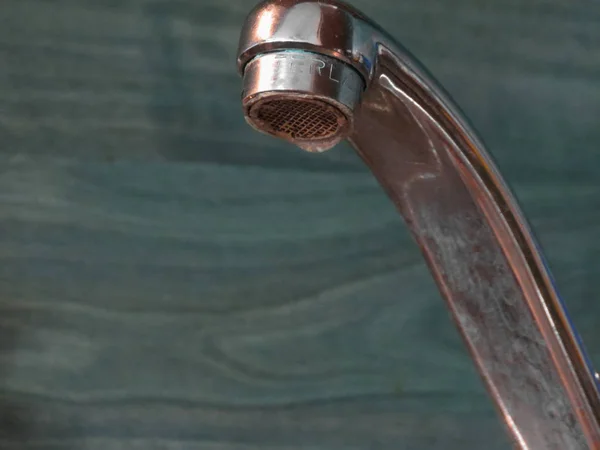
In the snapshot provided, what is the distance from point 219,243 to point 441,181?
286 mm

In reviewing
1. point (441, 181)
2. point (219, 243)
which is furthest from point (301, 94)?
point (219, 243)

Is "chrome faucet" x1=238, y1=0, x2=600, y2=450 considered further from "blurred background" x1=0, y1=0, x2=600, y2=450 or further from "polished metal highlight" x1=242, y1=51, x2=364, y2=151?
"blurred background" x1=0, y1=0, x2=600, y2=450

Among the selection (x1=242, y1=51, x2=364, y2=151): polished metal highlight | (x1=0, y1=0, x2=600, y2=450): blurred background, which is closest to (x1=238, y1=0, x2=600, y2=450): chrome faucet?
(x1=242, y1=51, x2=364, y2=151): polished metal highlight

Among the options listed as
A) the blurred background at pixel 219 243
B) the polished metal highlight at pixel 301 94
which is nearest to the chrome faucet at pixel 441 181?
the polished metal highlight at pixel 301 94

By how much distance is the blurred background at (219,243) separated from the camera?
0.56 m

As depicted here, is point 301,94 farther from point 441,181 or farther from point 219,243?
point 219,243

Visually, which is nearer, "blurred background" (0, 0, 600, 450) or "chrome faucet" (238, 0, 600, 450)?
"chrome faucet" (238, 0, 600, 450)

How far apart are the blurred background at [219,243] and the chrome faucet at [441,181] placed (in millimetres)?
220

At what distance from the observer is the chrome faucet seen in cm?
24

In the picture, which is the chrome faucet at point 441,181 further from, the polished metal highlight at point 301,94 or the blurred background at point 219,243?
the blurred background at point 219,243

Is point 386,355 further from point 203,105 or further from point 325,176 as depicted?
point 203,105

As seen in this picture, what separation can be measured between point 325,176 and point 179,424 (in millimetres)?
273

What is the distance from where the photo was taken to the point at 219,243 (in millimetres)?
573

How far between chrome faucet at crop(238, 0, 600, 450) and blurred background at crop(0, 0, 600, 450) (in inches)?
8.7
